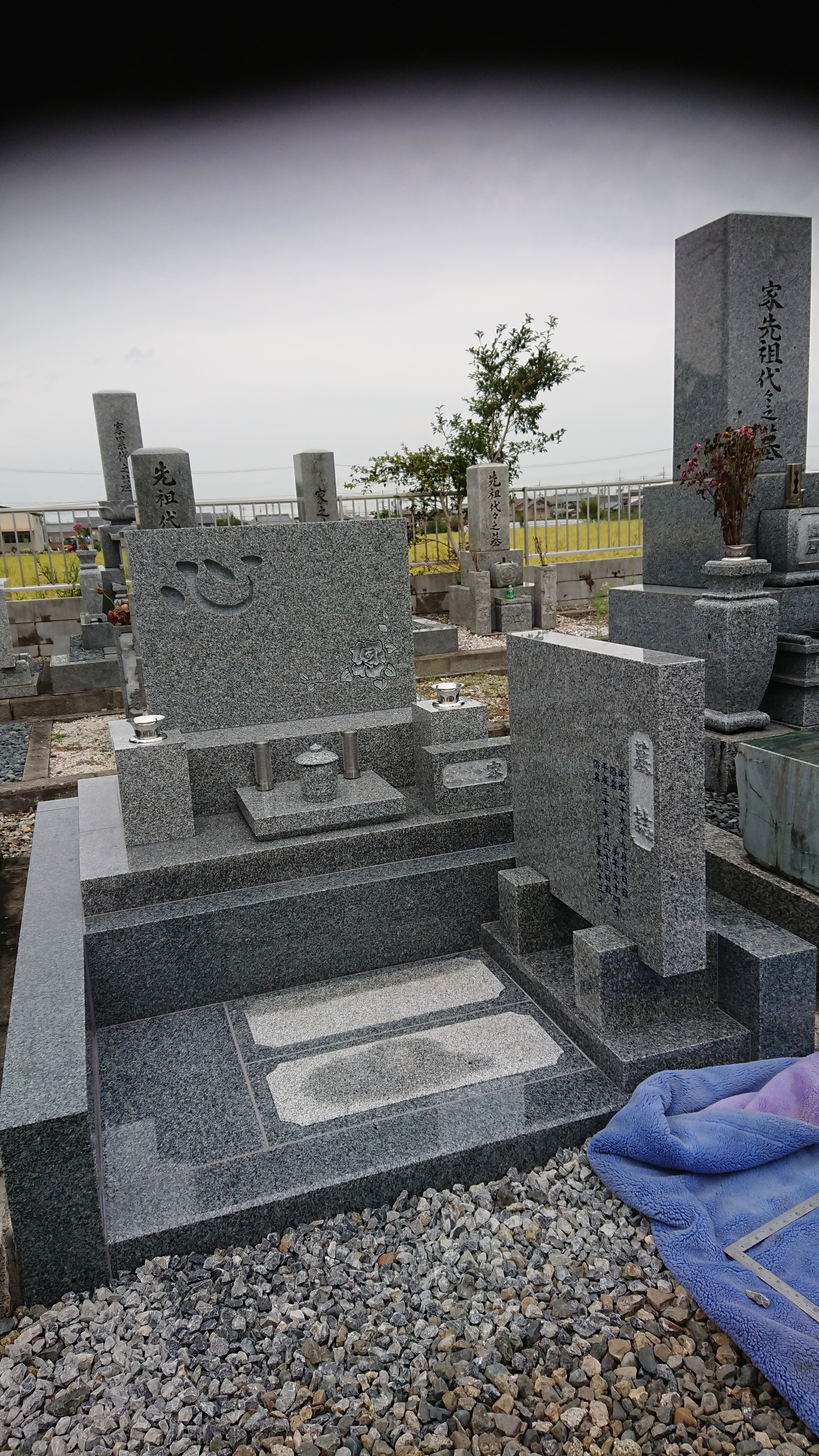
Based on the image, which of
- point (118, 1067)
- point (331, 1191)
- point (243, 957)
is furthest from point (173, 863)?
point (331, 1191)

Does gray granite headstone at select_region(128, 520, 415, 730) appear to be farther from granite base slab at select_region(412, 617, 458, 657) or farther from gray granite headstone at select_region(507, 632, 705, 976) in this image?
granite base slab at select_region(412, 617, 458, 657)

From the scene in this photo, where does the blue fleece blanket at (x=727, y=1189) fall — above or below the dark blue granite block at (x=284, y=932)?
below

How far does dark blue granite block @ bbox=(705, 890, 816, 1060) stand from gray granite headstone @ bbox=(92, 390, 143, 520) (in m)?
10.2

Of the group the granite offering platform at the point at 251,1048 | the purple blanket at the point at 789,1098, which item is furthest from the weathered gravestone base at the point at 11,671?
the purple blanket at the point at 789,1098

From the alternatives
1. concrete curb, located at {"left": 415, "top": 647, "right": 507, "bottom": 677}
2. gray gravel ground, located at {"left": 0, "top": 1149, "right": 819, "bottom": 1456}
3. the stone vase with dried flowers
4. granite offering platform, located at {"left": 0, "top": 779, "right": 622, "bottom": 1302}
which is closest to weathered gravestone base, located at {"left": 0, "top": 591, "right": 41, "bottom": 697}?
concrete curb, located at {"left": 415, "top": 647, "right": 507, "bottom": 677}

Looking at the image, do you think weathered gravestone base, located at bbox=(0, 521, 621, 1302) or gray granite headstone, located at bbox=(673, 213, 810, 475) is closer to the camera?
weathered gravestone base, located at bbox=(0, 521, 621, 1302)

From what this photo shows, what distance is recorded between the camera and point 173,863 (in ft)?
12.1

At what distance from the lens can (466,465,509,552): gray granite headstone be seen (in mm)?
12375

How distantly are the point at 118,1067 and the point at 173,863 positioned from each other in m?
0.82

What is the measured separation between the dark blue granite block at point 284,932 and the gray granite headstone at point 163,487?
3057mm

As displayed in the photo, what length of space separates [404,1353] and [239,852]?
206cm

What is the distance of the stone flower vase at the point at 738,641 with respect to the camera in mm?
5195

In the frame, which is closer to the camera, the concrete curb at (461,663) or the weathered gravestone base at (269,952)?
the weathered gravestone base at (269,952)

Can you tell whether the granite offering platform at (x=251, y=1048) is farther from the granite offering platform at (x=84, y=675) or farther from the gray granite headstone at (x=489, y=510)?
the gray granite headstone at (x=489, y=510)
